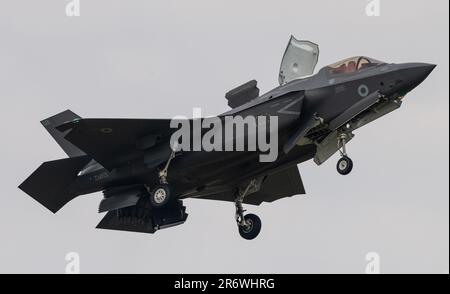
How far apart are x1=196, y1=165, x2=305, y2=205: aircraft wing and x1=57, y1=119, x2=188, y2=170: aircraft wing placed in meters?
4.74

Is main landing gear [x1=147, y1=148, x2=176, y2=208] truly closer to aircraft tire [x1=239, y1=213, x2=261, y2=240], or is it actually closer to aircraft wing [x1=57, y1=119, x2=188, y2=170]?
aircraft wing [x1=57, y1=119, x2=188, y2=170]

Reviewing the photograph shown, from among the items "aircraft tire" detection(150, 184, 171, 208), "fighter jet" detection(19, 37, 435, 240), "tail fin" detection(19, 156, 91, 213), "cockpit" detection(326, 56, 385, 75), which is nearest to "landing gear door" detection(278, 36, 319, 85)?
"fighter jet" detection(19, 37, 435, 240)

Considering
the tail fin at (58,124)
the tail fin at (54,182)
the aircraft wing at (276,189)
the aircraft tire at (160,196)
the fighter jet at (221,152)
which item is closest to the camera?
the fighter jet at (221,152)

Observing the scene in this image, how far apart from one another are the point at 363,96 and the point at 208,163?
5.51m

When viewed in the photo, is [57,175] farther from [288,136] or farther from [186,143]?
[288,136]

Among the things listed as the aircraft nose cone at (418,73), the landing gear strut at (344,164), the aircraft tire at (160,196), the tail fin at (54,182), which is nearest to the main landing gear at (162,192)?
the aircraft tire at (160,196)

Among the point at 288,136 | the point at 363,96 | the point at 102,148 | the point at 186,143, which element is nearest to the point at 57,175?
the point at 102,148

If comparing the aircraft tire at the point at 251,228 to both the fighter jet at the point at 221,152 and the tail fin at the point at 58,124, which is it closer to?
the fighter jet at the point at 221,152

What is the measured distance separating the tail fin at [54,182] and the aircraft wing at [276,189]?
505 cm

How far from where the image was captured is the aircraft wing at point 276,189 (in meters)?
43.5

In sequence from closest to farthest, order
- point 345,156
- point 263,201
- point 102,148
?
1. point 345,156
2. point 102,148
3. point 263,201

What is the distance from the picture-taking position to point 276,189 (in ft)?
146
